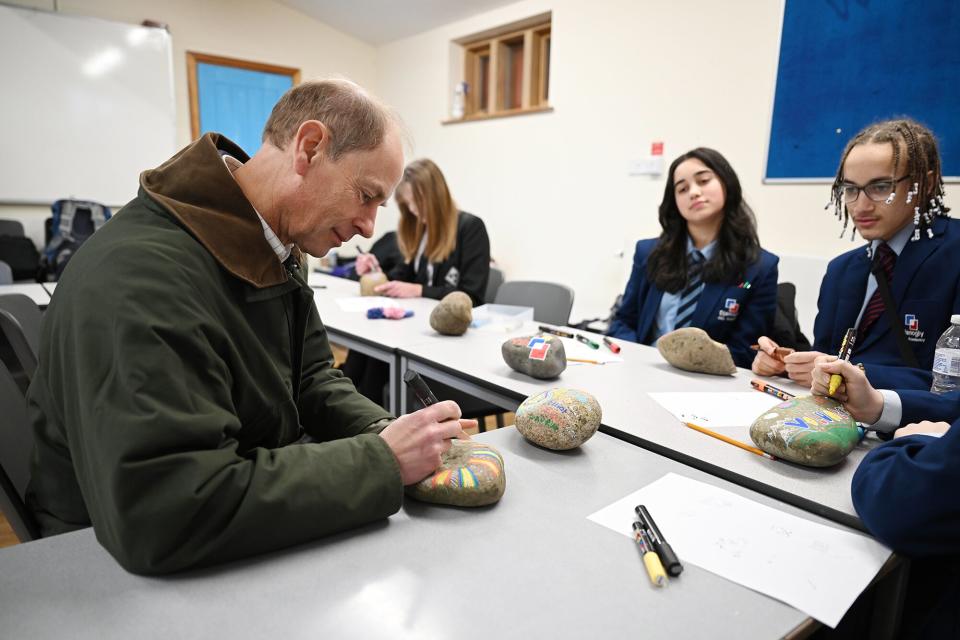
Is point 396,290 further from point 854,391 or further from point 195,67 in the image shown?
point 195,67

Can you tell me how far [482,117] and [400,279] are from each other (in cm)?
218

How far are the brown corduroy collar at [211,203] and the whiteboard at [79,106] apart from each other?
184 inches

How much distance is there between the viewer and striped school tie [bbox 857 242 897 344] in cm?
161

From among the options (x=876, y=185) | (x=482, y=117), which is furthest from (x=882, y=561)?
(x=482, y=117)

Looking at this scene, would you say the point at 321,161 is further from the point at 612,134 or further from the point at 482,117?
the point at 482,117

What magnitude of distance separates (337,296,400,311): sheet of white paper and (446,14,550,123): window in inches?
91.3

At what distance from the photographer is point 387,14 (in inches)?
203

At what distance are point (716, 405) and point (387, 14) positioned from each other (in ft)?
16.1

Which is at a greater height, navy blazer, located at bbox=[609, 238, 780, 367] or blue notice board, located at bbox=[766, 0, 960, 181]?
blue notice board, located at bbox=[766, 0, 960, 181]

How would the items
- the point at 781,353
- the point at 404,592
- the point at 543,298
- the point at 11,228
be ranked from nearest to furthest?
the point at 404,592 < the point at 781,353 < the point at 543,298 < the point at 11,228

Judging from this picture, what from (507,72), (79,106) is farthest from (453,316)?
(79,106)

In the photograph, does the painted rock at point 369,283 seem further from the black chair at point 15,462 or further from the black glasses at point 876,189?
the black glasses at point 876,189

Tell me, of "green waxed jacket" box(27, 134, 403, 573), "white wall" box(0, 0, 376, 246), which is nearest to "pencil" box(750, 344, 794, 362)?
"green waxed jacket" box(27, 134, 403, 573)

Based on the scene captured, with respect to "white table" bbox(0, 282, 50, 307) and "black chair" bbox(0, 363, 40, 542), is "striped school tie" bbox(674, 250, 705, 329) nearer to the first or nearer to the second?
"black chair" bbox(0, 363, 40, 542)
